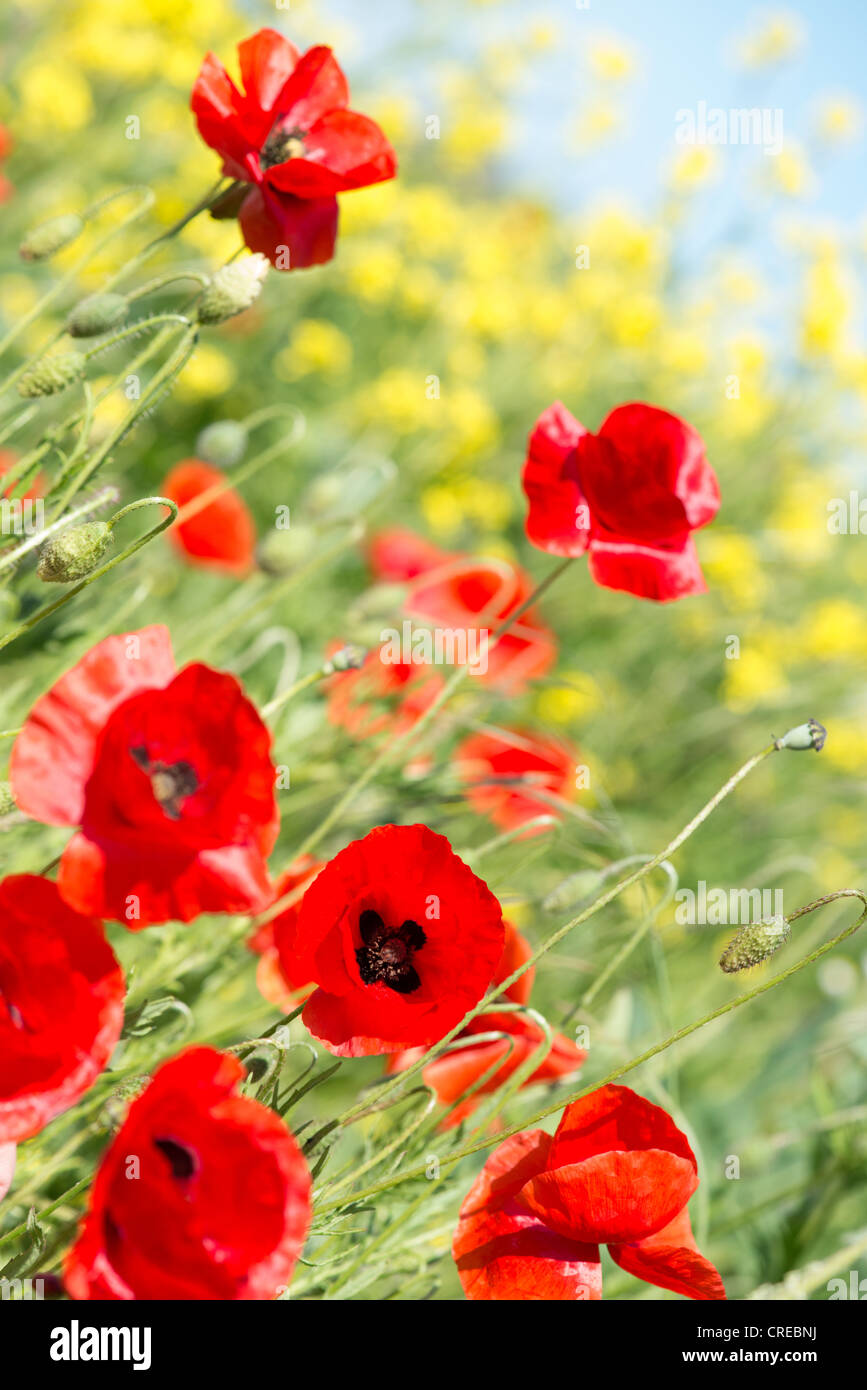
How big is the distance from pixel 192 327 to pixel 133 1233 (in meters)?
0.55

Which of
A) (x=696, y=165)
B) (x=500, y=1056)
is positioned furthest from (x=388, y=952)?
(x=696, y=165)

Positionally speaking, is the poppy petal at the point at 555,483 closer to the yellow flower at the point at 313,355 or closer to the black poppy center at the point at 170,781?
the black poppy center at the point at 170,781

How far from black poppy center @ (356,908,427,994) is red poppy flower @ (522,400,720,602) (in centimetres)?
30

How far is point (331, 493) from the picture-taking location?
1.26 m

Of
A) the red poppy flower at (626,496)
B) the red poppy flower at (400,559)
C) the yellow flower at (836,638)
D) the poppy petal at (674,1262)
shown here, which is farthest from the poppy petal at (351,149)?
the yellow flower at (836,638)

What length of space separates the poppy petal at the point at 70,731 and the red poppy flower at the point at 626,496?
33cm

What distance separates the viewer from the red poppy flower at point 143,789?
1.97 feet

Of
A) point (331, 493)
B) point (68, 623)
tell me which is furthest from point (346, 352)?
point (68, 623)

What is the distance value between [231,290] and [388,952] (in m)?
0.44

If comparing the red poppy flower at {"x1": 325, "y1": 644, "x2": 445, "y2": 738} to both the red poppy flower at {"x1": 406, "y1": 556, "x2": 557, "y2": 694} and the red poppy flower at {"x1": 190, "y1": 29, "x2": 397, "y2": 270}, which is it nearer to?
the red poppy flower at {"x1": 406, "y1": 556, "x2": 557, "y2": 694}

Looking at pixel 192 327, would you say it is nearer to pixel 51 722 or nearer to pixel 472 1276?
pixel 51 722

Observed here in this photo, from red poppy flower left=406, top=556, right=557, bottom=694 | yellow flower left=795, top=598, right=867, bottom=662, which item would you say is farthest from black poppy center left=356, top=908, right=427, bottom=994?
yellow flower left=795, top=598, right=867, bottom=662

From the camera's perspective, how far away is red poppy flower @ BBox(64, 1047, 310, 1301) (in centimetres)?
51

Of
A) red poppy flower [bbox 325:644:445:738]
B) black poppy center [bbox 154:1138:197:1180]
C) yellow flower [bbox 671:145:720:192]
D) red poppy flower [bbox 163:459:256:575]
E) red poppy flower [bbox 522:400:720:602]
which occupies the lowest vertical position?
black poppy center [bbox 154:1138:197:1180]
